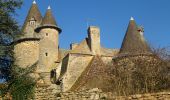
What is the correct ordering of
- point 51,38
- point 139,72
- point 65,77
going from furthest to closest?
point 51,38, point 65,77, point 139,72

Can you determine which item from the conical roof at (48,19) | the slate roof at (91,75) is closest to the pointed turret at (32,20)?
the conical roof at (48,19)

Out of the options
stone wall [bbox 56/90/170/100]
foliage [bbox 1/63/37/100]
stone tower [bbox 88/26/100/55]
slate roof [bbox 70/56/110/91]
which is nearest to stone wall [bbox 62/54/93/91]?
slate roof [bbox 70/56/110/91]

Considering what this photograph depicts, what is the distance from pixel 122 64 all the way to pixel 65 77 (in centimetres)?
1015

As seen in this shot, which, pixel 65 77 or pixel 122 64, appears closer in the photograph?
pixel 122 64

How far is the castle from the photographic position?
1228 inches

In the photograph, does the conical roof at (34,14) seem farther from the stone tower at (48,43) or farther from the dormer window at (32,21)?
the stone tower at (48,43)

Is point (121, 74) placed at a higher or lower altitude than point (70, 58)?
lower

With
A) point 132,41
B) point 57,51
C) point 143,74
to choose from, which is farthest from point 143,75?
point 57,51

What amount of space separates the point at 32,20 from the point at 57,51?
4.31 metres

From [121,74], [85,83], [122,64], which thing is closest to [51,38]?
[85,83]

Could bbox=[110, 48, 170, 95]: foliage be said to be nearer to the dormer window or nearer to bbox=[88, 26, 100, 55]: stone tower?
bbox=[88, 26, 100, 55]: stone tower

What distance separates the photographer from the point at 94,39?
33938 mm

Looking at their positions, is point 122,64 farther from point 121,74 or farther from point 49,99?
point 49,99

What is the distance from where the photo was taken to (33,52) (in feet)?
114
